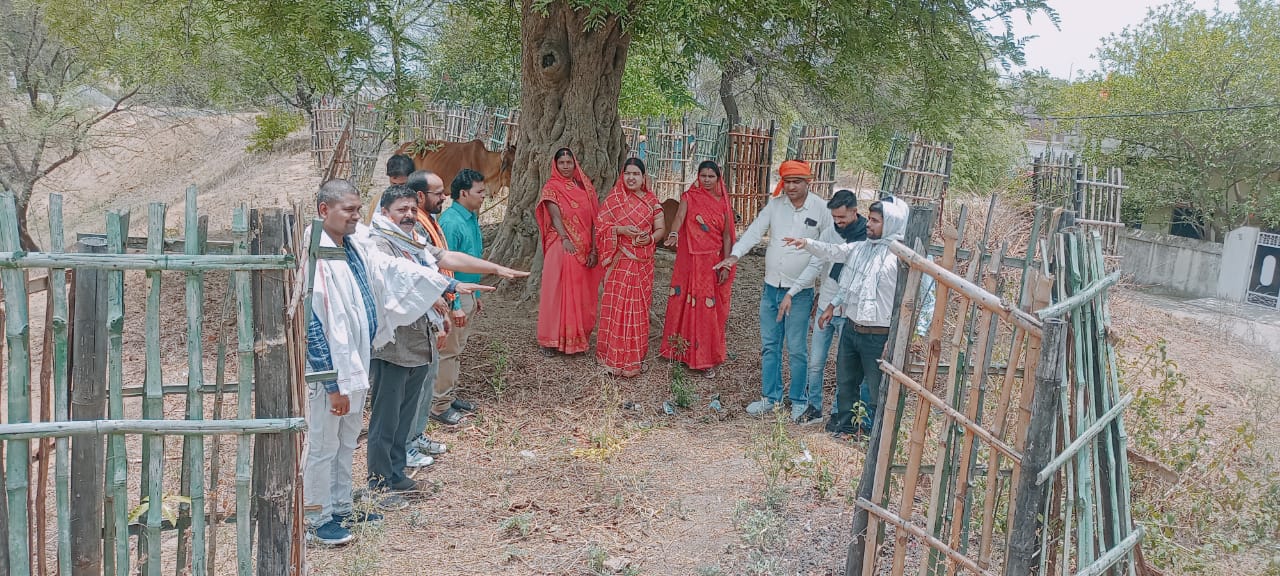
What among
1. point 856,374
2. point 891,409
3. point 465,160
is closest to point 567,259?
point 856,374

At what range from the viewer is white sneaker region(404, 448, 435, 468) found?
494cm

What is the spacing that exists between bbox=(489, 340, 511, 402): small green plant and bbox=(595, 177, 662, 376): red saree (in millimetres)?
694

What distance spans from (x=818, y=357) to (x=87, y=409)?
4.23 meters

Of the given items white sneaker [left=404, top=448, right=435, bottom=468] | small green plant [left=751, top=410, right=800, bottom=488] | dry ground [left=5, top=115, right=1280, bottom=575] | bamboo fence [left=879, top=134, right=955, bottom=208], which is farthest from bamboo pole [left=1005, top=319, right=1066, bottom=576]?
bamboo fence [left=879, top=134, right=955, bottom=208]

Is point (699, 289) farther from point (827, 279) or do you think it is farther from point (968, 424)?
point (968, 424)

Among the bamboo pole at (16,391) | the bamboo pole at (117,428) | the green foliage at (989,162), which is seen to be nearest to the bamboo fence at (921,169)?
the green foliage at (989,162)

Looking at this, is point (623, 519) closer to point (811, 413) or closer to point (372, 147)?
point (811, 413)

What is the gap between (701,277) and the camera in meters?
6.50

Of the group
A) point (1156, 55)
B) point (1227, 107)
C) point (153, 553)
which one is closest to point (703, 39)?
point (153, 553)

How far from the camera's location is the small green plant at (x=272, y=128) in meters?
19.4

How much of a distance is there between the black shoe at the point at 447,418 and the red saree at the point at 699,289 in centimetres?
174

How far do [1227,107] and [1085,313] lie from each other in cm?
1986

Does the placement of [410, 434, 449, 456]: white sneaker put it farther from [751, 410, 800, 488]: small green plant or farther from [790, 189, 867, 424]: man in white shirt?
[790, 189, 867, 424]: man in white shirt

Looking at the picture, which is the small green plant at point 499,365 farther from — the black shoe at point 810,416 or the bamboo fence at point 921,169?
the bamboo fence at point 921,169
